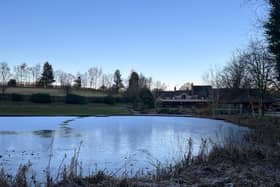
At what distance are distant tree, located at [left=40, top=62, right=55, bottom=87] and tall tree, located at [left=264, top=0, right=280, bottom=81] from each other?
215ft

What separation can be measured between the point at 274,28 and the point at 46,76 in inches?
2626

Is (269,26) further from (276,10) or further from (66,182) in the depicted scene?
(66,182)

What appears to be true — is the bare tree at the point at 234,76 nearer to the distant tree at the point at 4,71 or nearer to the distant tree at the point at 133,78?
the distant tree at the point at 133,78

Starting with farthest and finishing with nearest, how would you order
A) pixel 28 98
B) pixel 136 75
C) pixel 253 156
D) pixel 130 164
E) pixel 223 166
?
pixel 136 75 → pixel 28 98 → pixel 130 164 → pixel 253 156 → pixel 223 166

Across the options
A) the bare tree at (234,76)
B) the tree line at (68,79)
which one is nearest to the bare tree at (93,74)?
the tree line at (68,79)

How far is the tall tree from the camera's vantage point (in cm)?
1052

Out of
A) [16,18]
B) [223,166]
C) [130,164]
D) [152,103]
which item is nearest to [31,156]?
[130,164]

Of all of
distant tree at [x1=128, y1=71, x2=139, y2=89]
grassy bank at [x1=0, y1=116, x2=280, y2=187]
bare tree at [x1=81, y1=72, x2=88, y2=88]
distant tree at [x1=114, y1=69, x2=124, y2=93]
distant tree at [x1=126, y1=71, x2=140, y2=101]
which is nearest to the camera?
grassy bank at [x1=0, y1=116, x2=280, y2=187]

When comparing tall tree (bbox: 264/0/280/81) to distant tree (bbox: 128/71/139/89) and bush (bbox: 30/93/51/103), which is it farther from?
distant tree (bbox: 128/71/139/89)

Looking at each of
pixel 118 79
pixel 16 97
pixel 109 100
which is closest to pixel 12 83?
pixel 16 97

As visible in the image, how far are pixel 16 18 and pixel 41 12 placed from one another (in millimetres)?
2427

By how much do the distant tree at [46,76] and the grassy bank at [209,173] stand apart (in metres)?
69.0

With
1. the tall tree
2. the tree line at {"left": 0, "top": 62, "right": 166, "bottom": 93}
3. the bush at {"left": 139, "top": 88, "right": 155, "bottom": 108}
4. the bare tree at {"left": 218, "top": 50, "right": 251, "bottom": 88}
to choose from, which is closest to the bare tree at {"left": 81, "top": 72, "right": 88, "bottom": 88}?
the tree line at {"left": 0, "top": 62, "right": 166, "bottom": 93}

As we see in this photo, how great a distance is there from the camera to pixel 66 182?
16.7 feet
